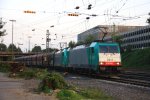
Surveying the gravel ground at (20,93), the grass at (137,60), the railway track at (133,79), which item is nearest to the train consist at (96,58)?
the railway track at (133,79)

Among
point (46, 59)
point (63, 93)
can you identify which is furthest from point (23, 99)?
point (46, 59)

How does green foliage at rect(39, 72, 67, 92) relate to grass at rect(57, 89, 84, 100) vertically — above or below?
above

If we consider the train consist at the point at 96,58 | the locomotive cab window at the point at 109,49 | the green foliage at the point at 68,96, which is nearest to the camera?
the green foliage at the point at 68,96

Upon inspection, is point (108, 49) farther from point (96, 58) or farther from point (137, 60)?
point (137, 60)

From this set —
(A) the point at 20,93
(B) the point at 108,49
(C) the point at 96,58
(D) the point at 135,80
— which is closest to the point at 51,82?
→ (A) the point at 20,93

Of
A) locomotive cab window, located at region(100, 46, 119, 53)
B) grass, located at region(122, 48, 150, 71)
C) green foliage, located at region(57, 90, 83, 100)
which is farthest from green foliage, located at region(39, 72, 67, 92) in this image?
grass, located at region(122, 48, 150, 71)

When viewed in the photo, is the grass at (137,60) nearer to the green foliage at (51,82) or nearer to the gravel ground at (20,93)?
the gravel ground at (20,93)

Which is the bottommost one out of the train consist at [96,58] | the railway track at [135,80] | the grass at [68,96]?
the grass at [68,96]

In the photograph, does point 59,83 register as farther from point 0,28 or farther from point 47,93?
point 0,28

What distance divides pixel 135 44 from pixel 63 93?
103215 mm

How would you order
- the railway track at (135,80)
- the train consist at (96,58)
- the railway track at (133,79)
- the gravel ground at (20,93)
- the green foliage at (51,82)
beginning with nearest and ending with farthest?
the gravel ground at (20,93)
the green foliage at (51,82)
the railway track at (135,80)
the railway track at (133,79)
the train consist at (96,58)

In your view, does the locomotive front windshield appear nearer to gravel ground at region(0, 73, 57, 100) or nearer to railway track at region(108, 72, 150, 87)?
railway track at region(108, 72, 150, 87)

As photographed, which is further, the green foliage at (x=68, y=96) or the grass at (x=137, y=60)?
the grass at (x=137, y=60)

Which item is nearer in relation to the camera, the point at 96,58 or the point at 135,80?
the point at 135,80
